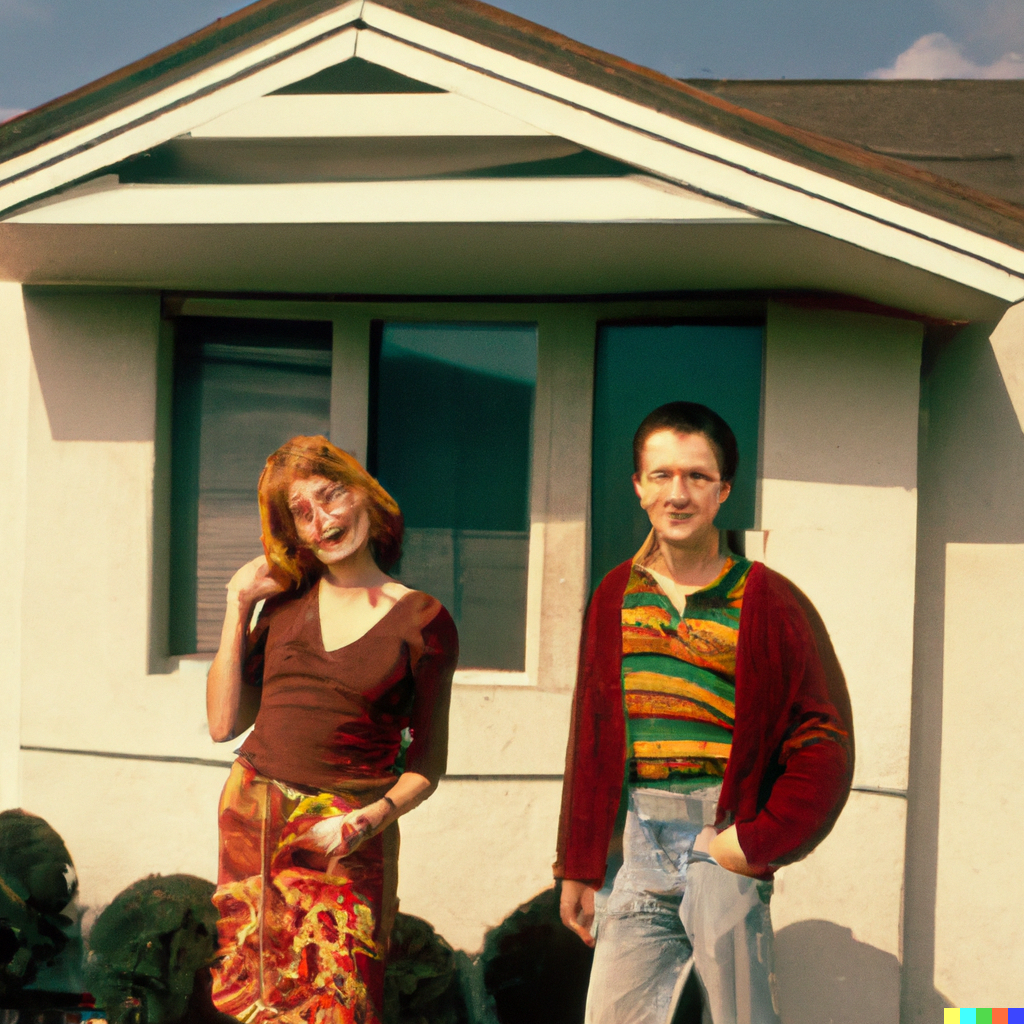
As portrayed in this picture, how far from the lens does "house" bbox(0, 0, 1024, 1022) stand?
116 inches

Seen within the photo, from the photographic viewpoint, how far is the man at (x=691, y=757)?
272cm

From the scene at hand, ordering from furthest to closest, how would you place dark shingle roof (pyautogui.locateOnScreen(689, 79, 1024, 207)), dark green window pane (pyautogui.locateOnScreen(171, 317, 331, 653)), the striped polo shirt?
dark shingle roof (pyautogui.locateOnScreen(689, 79, 1024, 207)) < dark green window pane (pyautogui.locateOnScreen(171, 317, 331, 653)) < the striped polo shirt

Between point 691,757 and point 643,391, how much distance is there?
1411 millimetres

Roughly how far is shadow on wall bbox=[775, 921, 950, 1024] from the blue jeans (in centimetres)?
56

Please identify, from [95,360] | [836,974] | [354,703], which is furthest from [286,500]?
[836,974]

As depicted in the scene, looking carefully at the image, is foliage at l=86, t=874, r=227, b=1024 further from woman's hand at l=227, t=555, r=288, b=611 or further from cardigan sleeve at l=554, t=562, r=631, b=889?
cardigan sleeve at l=554, t=562, r=631, b=889

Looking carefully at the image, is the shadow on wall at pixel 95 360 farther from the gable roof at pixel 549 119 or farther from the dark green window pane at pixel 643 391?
the dark green window pane at pixel 643 391

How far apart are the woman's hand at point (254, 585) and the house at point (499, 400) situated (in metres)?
0.64

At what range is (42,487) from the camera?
12.2ft

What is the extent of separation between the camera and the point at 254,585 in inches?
122

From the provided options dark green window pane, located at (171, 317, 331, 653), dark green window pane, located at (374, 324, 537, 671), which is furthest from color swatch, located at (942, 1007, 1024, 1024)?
dark green window pane, located at (171, 317, 331, 653)

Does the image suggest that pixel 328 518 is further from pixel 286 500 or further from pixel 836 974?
pixel 836 974

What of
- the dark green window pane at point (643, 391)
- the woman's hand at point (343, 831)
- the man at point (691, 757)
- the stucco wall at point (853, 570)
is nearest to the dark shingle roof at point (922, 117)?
the stucco wall at point (853, 570)

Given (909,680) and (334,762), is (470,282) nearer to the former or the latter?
(334,762)
